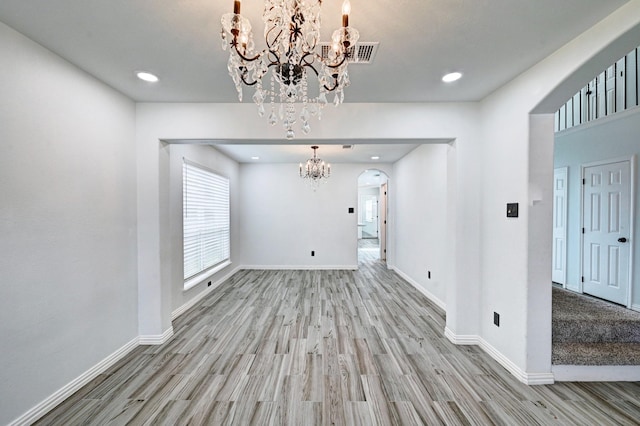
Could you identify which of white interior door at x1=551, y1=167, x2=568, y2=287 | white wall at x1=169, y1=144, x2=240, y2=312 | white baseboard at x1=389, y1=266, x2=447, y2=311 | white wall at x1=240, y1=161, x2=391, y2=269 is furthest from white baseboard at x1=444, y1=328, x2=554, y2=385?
white wall at x1=240, y1=161, x2=391, y2=269

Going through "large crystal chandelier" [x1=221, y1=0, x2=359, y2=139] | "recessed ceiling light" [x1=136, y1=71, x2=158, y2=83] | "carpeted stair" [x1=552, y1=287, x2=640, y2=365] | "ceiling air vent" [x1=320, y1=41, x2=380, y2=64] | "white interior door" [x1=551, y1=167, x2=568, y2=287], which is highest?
"recessed ceiling light" [x1=136, y1=71, x2=158, y2=83]

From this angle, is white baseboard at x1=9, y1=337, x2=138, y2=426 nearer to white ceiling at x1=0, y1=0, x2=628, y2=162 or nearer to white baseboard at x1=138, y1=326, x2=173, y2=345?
white baseboard at x1=138, y1=326, x2=173, y2=345

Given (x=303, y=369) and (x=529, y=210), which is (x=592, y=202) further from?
(x=303, y=369)

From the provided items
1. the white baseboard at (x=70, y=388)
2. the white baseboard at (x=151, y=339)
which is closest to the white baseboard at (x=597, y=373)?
the white baseboard at (x=151, y=339)

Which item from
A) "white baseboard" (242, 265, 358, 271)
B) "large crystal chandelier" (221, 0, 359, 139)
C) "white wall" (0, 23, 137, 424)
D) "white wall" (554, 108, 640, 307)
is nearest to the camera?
"large crystal chandelier" (221, 0, 359, 139)

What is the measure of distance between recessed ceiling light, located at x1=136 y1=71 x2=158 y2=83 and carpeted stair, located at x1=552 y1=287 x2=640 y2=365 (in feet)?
13.7

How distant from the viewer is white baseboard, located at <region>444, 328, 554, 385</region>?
2184 mm

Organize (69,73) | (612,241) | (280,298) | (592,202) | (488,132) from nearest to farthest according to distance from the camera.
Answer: (69,73) < (488,132) < (612,241) < (592,202) < (280,298)

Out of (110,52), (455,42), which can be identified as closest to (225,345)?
(110,52)

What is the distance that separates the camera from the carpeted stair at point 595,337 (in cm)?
224

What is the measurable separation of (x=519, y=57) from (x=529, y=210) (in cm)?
119

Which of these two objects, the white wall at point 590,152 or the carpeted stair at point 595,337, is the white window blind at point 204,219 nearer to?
the carpeted stair at point 595,337

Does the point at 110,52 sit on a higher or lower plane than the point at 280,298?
higher

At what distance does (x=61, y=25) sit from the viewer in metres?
1.65
